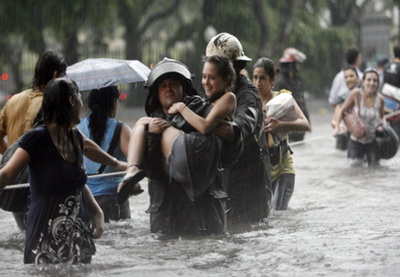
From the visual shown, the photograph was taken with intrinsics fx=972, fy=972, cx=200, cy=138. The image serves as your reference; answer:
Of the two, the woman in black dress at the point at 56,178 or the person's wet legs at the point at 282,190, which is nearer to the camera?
the woman in black dress at the point at 56,178

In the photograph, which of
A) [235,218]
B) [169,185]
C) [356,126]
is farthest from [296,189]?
[169,185]

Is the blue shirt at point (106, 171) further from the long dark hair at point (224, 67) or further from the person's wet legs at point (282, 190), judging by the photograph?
the person's wet legs at point (282, 190)

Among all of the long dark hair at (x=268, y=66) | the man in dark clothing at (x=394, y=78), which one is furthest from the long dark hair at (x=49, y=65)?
the man in dark clothing at (x=394, y=78)

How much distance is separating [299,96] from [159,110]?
1030cm

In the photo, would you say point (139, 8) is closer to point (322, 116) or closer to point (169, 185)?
point (322, 116)

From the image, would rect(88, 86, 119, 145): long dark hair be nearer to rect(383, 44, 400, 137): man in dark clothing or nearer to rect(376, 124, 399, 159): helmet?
rect(376, 124, 399, 159): helmet

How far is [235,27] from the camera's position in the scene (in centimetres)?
3109

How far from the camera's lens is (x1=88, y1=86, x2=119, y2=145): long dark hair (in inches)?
338

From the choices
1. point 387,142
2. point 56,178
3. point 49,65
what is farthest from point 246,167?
point 387,142

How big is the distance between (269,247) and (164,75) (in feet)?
5.37

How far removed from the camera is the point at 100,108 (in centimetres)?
862

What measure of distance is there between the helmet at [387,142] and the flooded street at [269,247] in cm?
327

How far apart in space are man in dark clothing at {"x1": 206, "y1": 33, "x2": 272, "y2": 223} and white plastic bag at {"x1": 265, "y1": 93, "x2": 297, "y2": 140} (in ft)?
2.17

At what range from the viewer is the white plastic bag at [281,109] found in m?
9.23
